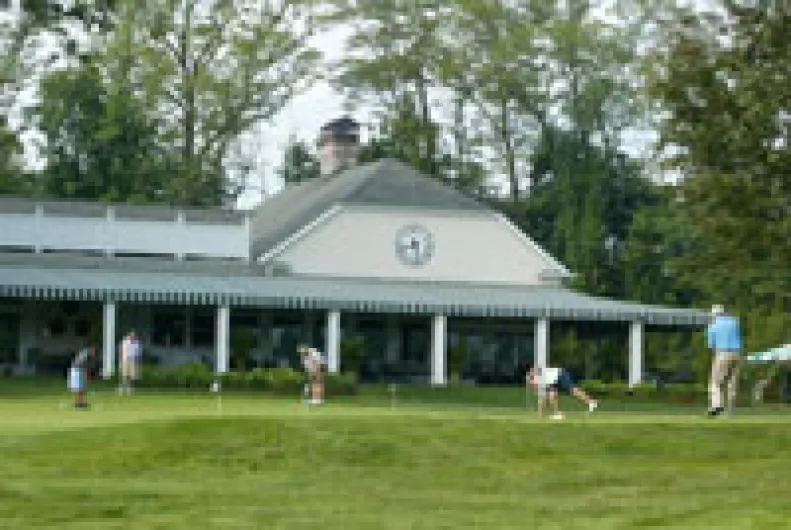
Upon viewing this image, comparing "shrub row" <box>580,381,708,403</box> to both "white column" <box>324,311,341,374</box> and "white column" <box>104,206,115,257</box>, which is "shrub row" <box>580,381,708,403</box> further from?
"white column" <box>104,206,115,257</box>

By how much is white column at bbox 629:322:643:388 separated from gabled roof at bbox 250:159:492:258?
612 centimetres

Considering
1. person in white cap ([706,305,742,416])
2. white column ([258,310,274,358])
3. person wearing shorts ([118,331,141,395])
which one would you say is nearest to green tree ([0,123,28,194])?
white column ([258,310,274,358])

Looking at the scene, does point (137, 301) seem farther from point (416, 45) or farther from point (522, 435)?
point (416, 45)

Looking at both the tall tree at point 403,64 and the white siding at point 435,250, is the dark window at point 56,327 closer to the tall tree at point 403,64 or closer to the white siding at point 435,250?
the white siding at point 435,250

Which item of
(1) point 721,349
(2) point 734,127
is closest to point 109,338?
(1) point 721,349

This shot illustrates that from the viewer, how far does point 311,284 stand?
47.9m

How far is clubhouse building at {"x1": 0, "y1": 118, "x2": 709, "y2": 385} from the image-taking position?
45.5 meters

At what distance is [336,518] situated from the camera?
15.4 meters

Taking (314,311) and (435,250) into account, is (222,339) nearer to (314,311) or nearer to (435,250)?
(314,311)

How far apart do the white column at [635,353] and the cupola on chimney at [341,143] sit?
1559 cm

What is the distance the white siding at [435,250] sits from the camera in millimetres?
49844

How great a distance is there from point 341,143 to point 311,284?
548 inches

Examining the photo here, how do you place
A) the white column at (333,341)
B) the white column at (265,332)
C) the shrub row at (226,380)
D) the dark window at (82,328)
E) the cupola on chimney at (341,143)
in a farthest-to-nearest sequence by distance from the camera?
1. the cupola on chimney at (341,143)
2. the white column at (265,332)
3. the dark window at (82,328)
4. the white column at (333,341)
5. the shrub row at (226,380)

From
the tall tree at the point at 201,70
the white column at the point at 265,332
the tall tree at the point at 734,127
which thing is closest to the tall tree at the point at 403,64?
the tall tree at the point at 201,70
